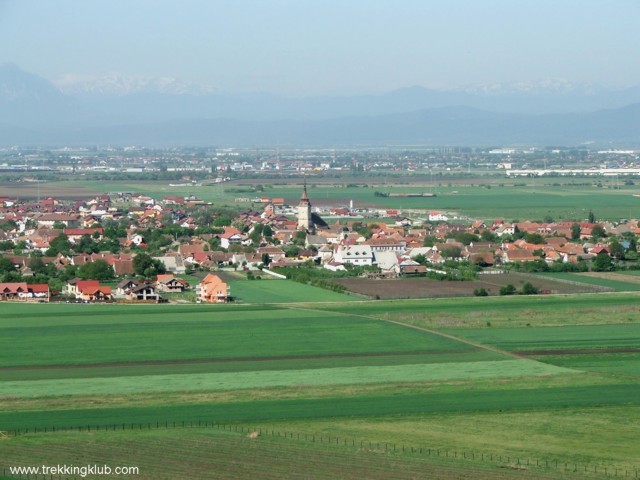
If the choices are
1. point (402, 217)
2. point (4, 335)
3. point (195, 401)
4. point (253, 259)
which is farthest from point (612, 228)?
point (195, 401)

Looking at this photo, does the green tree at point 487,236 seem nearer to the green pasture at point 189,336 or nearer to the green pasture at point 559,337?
the green pasture at point 189,336

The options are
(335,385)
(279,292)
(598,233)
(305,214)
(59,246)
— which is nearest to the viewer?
(335,385)

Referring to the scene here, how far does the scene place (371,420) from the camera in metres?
18.2

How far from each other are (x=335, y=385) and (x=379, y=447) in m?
4.29

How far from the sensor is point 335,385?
2080 centimetres

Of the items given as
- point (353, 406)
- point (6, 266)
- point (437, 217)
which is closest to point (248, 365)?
point (353, 406)

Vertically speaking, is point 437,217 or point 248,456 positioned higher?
point 248,456

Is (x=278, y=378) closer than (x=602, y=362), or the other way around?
(x=278, y=378)

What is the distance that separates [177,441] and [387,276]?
75.7 ft

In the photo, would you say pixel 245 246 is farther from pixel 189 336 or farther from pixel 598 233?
pixel 189 336

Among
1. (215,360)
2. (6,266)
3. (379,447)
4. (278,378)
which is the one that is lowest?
(6,266)

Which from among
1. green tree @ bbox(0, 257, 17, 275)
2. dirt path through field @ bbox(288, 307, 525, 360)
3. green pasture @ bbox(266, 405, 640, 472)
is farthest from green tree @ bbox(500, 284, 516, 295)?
green tree @ bbox(0, 257, 17, 275)

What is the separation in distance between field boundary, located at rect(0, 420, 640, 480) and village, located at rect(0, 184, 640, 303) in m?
15.4

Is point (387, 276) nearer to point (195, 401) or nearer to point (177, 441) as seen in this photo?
point (195, 401)
